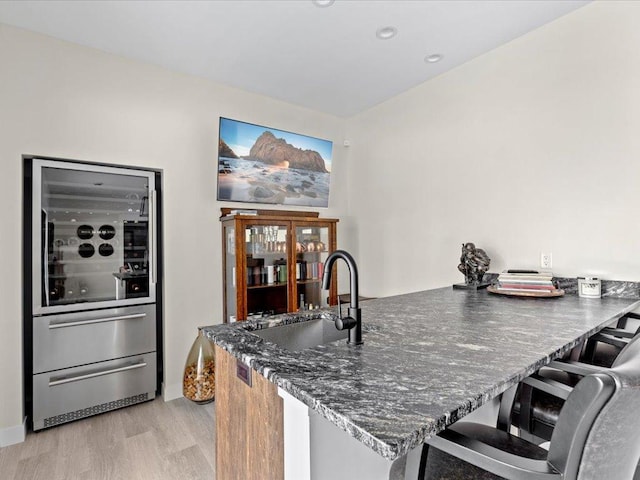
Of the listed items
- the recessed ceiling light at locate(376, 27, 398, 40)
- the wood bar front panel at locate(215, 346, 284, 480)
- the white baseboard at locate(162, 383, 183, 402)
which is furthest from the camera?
the white baseboard at locate(162, 383, 183, 402)

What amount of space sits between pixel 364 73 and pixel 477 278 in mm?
2022

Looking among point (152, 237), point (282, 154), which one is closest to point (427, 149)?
point (282, 154)

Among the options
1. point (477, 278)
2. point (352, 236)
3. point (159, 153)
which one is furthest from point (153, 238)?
point (477, 278)

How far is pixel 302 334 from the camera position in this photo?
1.62 meters

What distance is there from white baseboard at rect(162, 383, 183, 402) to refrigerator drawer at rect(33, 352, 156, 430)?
87mm

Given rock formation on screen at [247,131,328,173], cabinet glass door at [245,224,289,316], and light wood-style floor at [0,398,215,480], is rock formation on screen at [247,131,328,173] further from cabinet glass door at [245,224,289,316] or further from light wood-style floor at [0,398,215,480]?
light wood-style floor at [0,398,215,480]

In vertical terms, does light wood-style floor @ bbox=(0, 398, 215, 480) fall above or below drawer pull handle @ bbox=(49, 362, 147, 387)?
below

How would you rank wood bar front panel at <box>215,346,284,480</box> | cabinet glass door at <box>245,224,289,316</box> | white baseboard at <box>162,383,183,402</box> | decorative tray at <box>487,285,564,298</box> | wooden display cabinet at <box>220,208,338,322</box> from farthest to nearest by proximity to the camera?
cabinet glass door at <box>245,224,289,316</box>, wooden display cabinet at <box>220,208,338,322</box>, white baseboard at <box>162,383,183,402</box>, decorative tray at <box>487,285,564,298</box>, wood bar front panel at <box>215,346,284,480</box>

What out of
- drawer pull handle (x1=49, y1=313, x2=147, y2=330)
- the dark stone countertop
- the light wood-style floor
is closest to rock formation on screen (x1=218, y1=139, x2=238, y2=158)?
drawer pull handle (x1=49, y1=313, x2=147, y2=330)

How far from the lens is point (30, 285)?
2.47 metres

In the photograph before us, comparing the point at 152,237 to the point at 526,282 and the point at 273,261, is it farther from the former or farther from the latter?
the point at 526,282

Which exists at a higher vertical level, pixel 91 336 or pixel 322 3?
pixel 322 3

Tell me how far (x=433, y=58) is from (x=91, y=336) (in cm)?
353

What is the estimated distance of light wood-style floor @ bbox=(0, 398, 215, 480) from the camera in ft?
6.54
